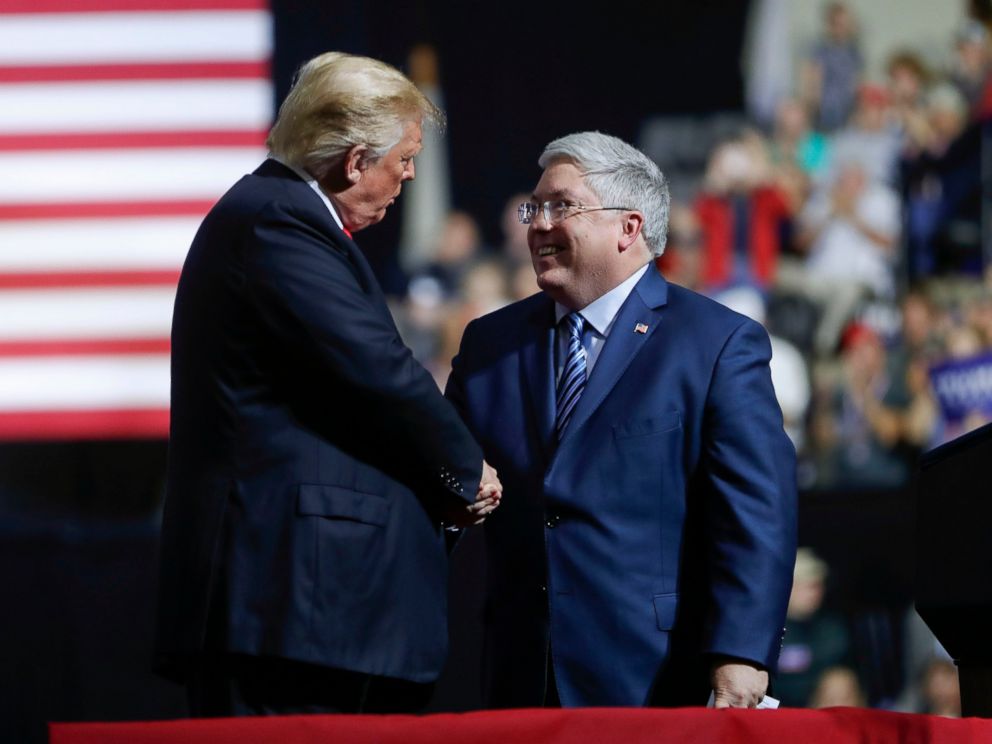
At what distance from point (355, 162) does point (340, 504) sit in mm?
516

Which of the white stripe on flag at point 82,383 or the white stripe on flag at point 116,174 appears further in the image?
the white stripe on flag at point 116,174

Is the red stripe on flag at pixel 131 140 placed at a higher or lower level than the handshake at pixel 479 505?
higher

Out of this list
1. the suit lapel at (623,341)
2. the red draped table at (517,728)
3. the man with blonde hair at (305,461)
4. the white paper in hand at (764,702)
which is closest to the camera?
the red draped table at (517,728)

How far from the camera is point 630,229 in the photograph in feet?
8.38

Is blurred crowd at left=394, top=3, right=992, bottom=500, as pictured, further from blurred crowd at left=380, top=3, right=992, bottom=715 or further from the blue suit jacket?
the blue suit jacket

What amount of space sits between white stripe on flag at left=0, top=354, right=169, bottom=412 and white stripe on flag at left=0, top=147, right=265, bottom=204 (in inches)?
24.0

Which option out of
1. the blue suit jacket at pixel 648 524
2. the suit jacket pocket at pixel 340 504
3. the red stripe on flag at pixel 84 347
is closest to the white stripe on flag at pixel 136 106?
the red stripe on flag at pixel 84 347

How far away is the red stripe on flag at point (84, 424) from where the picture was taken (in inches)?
215

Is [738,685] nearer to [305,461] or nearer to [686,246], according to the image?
[305,461]

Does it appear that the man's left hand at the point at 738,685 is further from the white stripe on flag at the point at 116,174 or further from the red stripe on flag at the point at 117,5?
the red stripe on flag at the point at 117,5

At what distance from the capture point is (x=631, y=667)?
2361mm

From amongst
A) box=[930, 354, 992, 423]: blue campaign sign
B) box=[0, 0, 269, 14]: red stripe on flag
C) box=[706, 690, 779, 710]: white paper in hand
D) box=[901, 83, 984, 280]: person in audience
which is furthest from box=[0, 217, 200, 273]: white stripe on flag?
box=[706, 690, 779, 710]: white paper in hand

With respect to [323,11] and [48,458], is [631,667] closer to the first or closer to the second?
[48,458]

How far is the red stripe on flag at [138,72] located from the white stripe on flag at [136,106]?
20 mm
